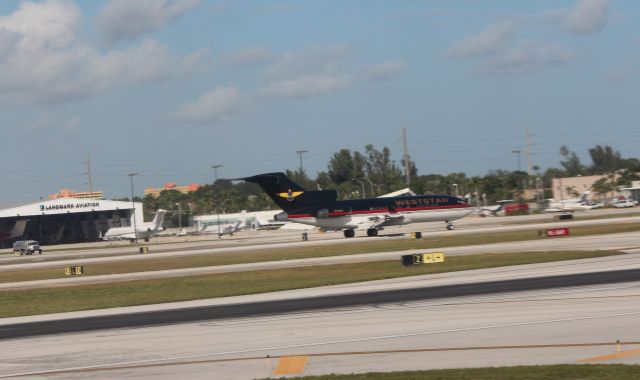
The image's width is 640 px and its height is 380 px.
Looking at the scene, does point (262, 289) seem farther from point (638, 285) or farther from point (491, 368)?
point (491, 368)

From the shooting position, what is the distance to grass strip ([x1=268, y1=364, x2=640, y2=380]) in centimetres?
1692

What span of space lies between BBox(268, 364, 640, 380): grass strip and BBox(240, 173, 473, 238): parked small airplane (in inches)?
2745

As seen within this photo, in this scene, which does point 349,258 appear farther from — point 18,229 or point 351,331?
point 18,229

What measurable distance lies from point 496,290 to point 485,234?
4909 centimetres

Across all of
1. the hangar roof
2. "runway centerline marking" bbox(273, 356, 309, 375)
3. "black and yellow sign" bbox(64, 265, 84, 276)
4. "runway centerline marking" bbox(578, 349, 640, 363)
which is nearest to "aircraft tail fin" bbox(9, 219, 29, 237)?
the hangar roof

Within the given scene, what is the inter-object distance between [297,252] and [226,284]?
28.3 m

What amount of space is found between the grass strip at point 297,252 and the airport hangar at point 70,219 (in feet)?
292

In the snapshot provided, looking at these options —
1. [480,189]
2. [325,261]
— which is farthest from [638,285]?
[480,189]

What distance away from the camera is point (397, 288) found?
38.4m

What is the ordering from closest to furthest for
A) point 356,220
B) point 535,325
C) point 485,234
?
point 535,325 → point 485,234 → point 356,220

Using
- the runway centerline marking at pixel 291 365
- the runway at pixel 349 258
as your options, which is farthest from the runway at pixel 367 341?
the runway at pixel 349 258

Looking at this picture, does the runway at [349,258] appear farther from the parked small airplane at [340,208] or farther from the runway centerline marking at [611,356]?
the runway centerline marking at [611,356]

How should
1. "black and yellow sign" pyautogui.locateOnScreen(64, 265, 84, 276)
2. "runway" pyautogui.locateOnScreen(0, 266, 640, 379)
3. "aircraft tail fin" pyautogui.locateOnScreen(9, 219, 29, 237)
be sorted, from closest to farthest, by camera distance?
1. "runway" pyautogui.locateOnScreen(0, 266, 640, 379)
2. "black and yellow sign" pyautogui.locateOnScreen(64, 265, 84, 276)
3. "aircraft tail fin" pyautogui.locateOnScreen(9, 219, 29, 237)

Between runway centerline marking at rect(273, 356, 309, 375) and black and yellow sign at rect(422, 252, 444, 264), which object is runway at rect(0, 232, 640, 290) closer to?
black and yellow sign at rect(422, 252, 444, 264)
